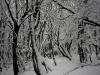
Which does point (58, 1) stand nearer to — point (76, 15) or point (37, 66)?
point (76, 15)

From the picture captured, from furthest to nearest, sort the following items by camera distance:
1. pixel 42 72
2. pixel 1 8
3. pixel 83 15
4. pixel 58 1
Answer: pixel 1 8
pixel 42 72
pixel 58 1
pixel 83 15

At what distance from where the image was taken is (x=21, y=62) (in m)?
9.77

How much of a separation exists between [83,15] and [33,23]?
3198 mm

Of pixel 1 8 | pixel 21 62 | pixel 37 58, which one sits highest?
pixel 1 8

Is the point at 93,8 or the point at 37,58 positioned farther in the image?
the point at 37,58

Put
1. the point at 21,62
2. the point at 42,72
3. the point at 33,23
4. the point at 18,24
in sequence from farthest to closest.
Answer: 1. the point at 21,62
2. the point at 18,24
3. the point at 33,23
4. the point at 42,72

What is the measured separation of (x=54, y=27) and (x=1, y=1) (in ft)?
26.9

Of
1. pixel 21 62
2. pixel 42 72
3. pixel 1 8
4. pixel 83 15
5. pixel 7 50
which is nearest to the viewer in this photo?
pixel 83 15

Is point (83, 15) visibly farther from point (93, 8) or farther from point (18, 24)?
point (18, 24)

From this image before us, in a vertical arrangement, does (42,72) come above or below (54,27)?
below

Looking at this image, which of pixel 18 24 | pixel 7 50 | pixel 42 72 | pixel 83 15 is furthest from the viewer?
pixel 7 50

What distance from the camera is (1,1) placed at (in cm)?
1039

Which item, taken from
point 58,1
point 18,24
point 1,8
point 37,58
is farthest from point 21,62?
point 58,1

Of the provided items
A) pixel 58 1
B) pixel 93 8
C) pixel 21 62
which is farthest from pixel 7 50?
pixel 93 8
